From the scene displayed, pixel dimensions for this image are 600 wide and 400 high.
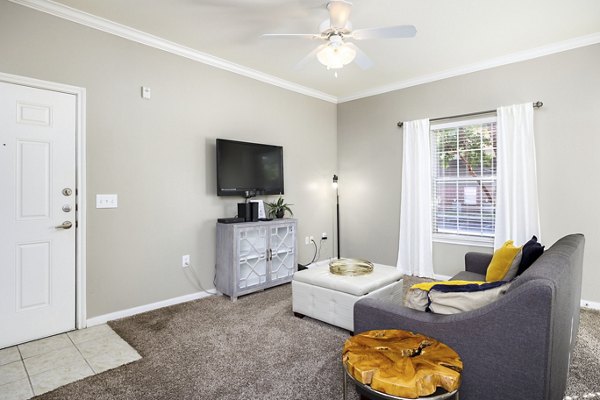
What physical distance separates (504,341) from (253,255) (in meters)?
2.74

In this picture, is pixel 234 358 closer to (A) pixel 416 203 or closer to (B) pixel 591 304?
(A) pixel 416 203

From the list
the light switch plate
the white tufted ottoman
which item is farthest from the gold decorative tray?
the light switch plate

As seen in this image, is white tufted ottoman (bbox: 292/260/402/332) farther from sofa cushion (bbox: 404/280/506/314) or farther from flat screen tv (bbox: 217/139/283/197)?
flat screen tv (bbox: 217/139/283/197)

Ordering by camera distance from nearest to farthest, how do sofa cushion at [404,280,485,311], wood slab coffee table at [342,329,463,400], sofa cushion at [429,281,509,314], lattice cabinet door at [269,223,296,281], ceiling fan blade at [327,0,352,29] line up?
wood slab coffee table at [342,329,463,400], sofa cushion at [429,281,509,314], sofa cushion at [404,280,485,311], ceiling fan blade at [327,0,352,29], lattice cabinet door at [269,223,296,281]

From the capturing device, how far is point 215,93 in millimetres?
3789

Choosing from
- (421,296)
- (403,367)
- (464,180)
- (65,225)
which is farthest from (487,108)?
(65,225)

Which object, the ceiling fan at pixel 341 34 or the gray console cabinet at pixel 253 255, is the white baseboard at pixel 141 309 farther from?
the ceiling fan at pixel 341 34

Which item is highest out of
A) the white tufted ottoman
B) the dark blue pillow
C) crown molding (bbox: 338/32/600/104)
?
crown molding (bbox: 338/32/600/104)

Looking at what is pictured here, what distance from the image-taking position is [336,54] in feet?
9.00

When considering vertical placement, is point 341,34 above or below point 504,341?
above

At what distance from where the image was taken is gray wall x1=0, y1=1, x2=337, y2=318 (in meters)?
2.74

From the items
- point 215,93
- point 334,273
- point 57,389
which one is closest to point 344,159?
point 215,93

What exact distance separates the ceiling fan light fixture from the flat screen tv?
4.89 ft

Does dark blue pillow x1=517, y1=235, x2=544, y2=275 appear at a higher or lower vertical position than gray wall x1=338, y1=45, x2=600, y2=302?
lower
